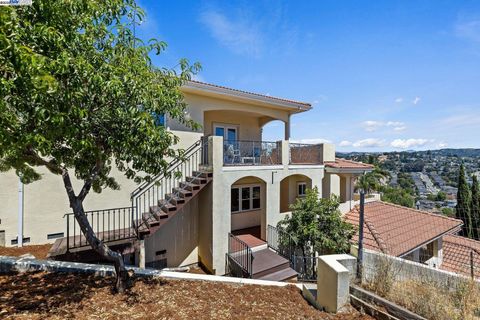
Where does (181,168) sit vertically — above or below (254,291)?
above

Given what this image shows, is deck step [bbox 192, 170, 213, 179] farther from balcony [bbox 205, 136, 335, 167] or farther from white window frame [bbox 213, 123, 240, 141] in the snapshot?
white window frame [bbox 213, 123, 240, 141]

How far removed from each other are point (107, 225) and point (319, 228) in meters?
8.82

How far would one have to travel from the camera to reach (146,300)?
186 inches

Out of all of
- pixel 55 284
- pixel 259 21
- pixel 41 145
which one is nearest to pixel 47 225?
pixel 55 284

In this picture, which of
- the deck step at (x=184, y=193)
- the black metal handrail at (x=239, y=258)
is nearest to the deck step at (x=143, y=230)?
the deck step at (x=184, y=193)

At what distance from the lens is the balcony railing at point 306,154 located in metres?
12.8

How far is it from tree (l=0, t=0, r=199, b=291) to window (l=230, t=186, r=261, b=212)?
26.9 feet

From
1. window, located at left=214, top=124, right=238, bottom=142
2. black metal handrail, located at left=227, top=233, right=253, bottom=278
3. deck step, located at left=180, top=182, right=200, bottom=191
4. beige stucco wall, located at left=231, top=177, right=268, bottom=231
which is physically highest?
window, located at left=214, top=124, right=238, bottom=142

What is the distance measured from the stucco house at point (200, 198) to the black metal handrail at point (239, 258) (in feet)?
0.19

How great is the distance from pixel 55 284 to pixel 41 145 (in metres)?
3.77

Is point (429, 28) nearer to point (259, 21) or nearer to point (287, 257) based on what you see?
point (259, 21)

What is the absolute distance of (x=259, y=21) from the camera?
10.5 m

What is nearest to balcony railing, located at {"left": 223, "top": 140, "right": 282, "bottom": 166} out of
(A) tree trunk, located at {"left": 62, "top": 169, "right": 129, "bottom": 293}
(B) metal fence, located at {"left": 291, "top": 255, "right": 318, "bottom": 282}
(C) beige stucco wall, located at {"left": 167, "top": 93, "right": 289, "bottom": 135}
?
(C) beige stucco wall, located at {"left": 167, "top": 93, "right": 289, "bottom": 135}

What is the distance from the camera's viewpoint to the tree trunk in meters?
4.76
